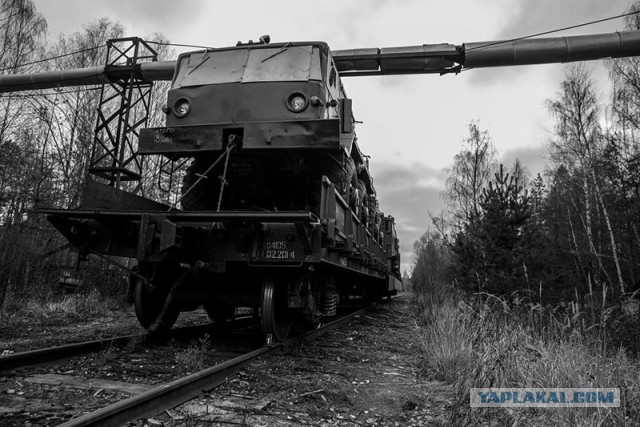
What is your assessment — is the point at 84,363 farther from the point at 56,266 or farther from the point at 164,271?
the point at 56,266

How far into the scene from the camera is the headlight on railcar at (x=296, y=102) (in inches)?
212

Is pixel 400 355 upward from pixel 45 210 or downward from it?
downward

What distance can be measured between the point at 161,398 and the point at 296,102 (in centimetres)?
366

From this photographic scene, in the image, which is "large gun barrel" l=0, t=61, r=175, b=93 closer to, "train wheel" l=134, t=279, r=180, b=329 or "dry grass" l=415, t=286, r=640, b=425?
"train wheel" l=134, t=279, r=180, b=329

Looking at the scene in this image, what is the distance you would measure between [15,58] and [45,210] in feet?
52.5

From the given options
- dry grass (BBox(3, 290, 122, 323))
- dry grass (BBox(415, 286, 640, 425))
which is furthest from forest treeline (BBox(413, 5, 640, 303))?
dry grass (BBox(3, 290, 122, 323))

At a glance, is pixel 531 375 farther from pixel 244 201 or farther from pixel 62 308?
pixel 62 308

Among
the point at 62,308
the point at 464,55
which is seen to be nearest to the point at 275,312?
the point at 62,308

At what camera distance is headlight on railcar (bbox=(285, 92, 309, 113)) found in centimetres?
538

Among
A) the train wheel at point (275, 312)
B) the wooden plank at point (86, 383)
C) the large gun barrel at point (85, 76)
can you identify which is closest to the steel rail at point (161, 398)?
the wooden plank at point (86, 383)

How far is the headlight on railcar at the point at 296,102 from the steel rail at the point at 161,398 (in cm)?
287

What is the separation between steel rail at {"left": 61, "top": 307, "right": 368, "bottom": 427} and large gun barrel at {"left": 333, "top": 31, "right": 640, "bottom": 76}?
9041 mm

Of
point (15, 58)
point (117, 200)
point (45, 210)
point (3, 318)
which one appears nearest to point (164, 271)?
point (117, 200)

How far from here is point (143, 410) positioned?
2.76 meters
